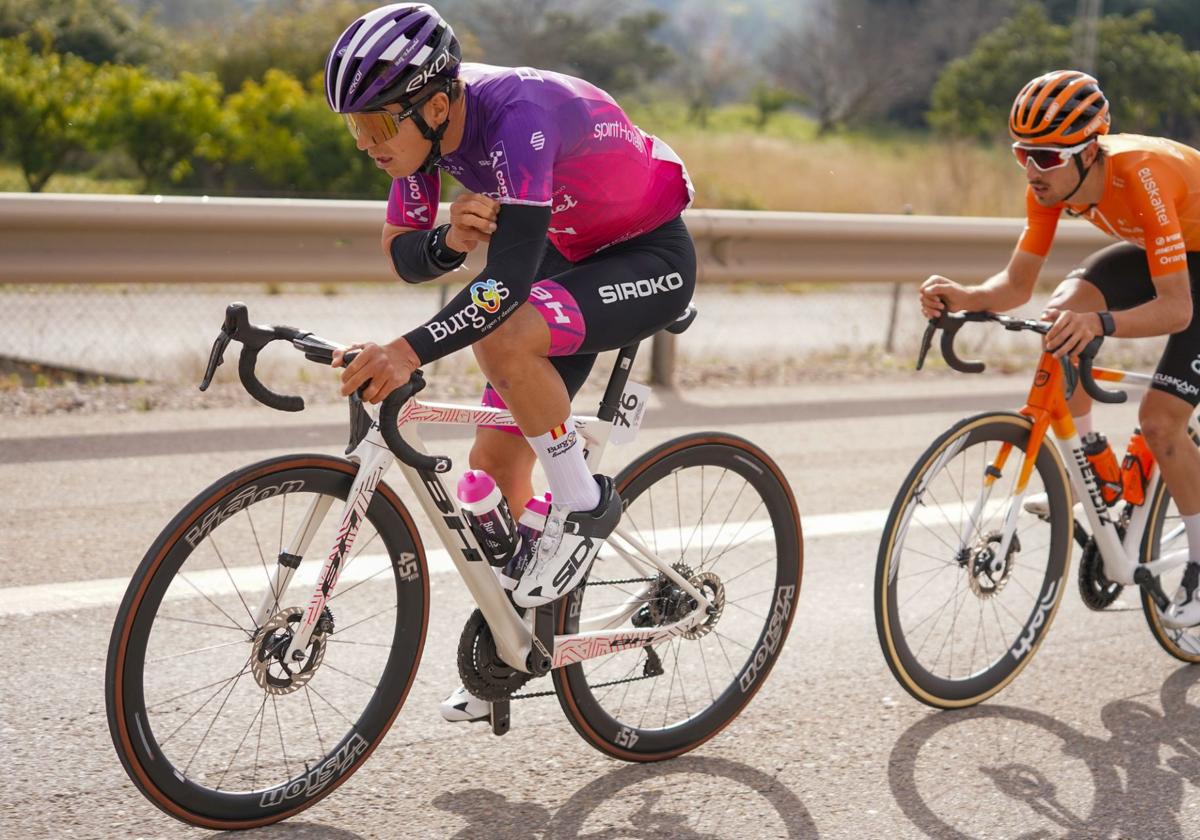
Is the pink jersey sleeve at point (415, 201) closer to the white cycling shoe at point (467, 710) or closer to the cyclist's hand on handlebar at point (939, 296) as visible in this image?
the white cycling shoe at point (467, 710)

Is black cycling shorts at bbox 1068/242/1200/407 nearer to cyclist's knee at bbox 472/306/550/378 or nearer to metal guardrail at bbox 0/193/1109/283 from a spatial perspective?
cyclist's knee at bbox 472/306/550/378

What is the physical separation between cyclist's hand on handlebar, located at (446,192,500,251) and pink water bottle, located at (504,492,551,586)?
767mm

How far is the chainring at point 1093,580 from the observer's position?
453 centimetres

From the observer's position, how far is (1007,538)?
13.9ft

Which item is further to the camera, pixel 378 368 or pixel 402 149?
pixel 402 149

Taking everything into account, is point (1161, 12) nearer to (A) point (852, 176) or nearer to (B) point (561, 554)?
(A) point (852, 176)

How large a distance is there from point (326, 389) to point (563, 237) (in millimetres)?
4343

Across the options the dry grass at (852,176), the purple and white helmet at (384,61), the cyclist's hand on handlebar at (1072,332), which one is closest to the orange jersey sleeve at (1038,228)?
the cyclist's hand on handlebar at (1072,332)

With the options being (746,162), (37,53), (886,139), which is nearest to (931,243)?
(37,53)

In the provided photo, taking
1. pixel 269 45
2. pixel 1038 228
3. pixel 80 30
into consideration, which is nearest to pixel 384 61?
pixel 1038 228

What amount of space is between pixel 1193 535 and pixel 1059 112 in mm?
1541

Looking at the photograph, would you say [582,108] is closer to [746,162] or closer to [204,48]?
[204,48]

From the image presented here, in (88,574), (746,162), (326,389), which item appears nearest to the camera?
(88,574)

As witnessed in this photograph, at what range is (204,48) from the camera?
17.6m
